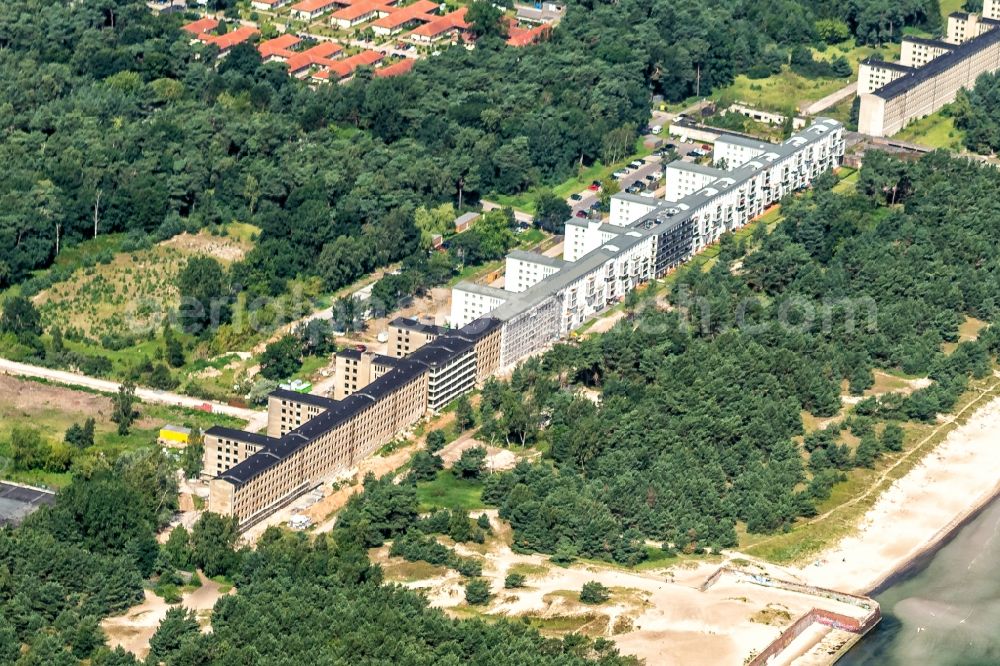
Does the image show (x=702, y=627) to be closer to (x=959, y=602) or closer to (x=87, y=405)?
(x=959, y=602)

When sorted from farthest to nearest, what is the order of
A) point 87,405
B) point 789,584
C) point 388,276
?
point 388,276, point 87,405, point 789,584

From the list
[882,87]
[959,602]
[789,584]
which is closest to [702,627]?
[789,584]

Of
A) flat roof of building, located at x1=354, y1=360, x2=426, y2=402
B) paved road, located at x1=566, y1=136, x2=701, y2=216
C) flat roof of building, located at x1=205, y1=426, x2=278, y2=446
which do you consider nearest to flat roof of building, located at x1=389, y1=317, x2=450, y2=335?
flat roof of building, located at x1=354, y1=360, x2=426, y2=402

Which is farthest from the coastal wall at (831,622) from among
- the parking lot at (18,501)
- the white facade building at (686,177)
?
the white facade building at (686,177)

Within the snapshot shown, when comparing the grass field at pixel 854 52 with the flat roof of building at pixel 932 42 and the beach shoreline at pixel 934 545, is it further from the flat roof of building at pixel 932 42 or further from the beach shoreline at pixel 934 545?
the beach shoreline at pixel 934 545

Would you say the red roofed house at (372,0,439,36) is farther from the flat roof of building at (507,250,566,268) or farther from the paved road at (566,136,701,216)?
the flat roof of building at (507,250,566,268)

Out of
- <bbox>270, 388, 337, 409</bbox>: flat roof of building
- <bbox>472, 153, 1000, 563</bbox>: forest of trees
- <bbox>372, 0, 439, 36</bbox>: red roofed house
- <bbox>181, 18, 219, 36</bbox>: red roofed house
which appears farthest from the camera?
<bbox>372, 0, 439, 36</bbox>: red roofed house
